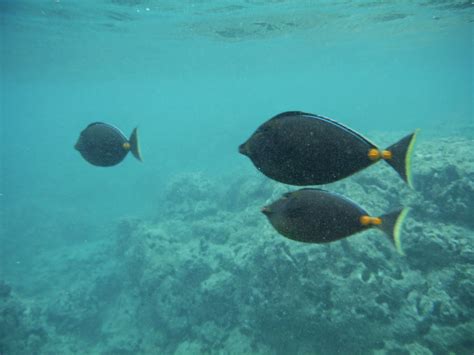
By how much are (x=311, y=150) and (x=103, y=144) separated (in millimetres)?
2252

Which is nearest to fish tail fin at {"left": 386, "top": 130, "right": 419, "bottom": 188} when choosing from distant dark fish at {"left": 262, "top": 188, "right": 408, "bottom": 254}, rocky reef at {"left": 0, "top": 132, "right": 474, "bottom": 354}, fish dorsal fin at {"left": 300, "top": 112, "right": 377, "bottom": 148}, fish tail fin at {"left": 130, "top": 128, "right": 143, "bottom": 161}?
fish dorsal fin at {"left": 300, "top": 112, "right": 377, "bottom": 148}

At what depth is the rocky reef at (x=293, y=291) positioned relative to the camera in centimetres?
667

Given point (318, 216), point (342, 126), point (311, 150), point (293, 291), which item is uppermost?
point (342, 126)

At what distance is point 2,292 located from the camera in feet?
36.6

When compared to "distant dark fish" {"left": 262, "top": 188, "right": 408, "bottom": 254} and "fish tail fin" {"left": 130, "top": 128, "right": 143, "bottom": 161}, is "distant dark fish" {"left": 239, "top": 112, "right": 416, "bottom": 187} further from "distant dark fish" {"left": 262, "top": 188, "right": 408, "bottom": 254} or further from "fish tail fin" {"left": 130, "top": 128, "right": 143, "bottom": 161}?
"fish tail fin" {"left": 130, "top": 128, "right": 143, "bottom": 161}

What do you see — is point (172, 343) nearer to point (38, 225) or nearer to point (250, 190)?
point (250, 190)

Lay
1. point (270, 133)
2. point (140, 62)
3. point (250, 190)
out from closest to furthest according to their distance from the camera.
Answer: point (270, 133) → point (250, 190) → point (140, 62)

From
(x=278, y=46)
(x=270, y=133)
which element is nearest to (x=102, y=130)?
(x=270, y=133)

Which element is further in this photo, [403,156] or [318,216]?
[318,216]

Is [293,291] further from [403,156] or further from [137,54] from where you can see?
[137,54]

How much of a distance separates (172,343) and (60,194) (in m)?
30.8

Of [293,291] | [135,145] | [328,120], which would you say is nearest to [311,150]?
[328,120]

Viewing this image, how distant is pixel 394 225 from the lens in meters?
1.54

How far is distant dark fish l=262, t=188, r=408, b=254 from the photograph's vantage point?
172 centimetres
